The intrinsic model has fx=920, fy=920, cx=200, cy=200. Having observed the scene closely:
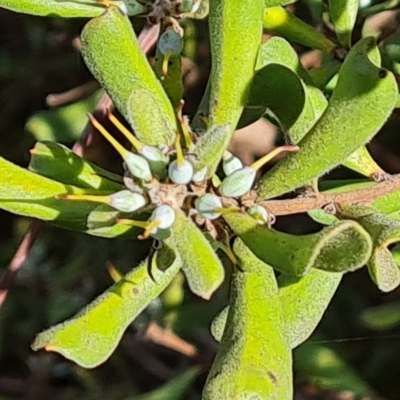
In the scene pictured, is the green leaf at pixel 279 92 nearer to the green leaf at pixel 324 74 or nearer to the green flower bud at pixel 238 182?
the green flower bud at pixel 238 182

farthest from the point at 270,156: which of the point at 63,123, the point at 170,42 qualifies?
the point at 63,123

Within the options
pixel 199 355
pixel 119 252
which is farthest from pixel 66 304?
pixel 199 355

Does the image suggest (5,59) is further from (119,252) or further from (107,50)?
(107,50)

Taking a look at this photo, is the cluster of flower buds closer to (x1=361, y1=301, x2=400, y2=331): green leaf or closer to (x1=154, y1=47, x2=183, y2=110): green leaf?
(x1=154, y1=47, x2=183, y2=110): green leaf

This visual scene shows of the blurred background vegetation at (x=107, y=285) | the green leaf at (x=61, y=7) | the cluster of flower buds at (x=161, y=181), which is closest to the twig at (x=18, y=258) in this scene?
the blurred background vegetation at (x=107, y=285)

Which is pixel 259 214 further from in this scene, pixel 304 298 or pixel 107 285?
pixel 107 285
